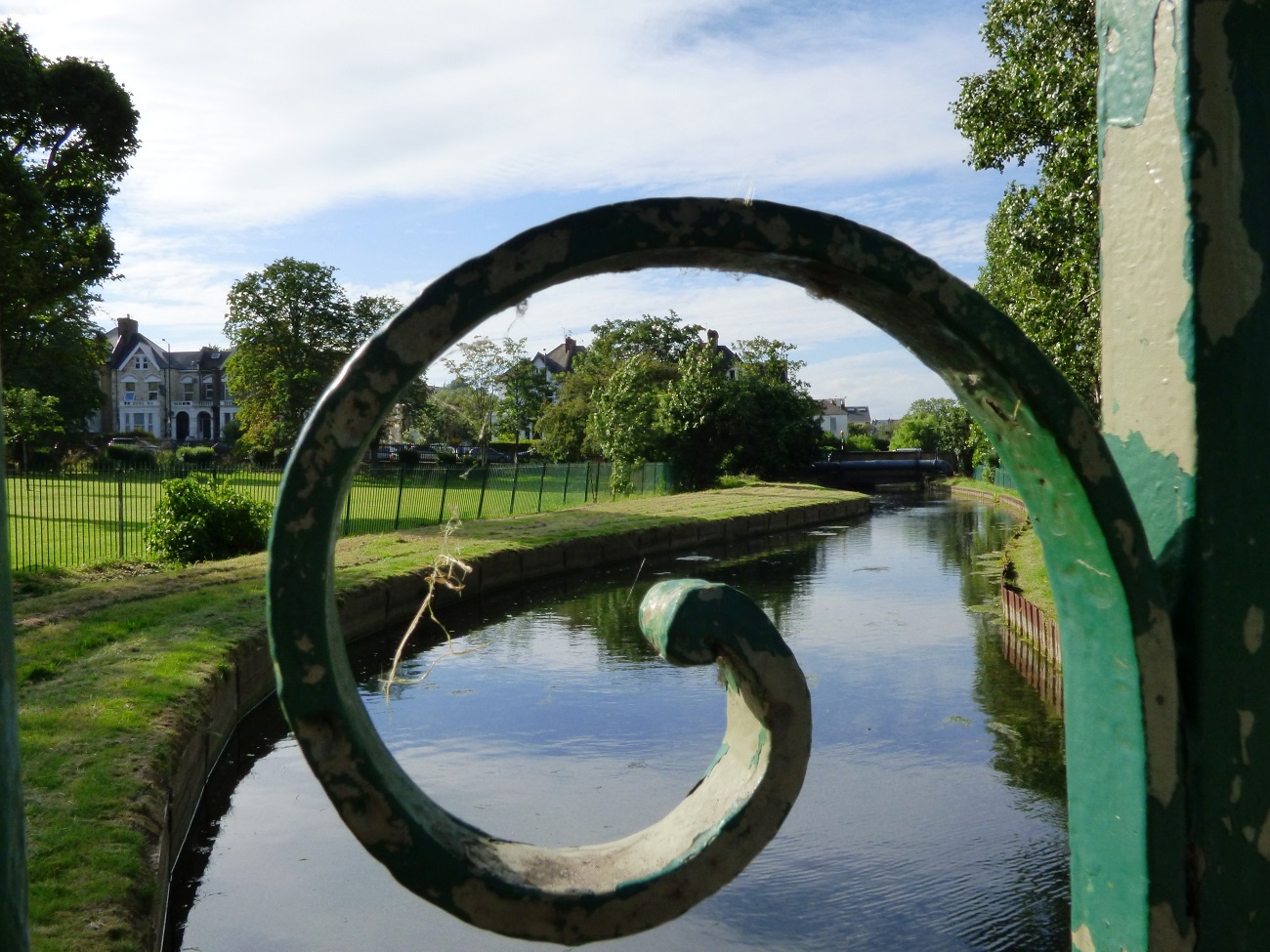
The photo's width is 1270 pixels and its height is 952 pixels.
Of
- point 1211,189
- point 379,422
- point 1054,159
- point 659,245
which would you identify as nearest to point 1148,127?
point 1211,189

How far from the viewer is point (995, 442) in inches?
38.3

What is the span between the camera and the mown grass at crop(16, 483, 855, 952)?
156 inches

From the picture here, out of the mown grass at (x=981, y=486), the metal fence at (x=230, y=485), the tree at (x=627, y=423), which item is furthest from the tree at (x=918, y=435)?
the metal fence at (x=230, y=485)

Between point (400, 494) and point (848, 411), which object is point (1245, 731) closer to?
point (400, 494)

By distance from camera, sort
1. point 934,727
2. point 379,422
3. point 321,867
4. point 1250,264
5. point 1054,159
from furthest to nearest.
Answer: point 1054,159 < point 934,727 < point 321,867 < point 1250,264 < point 379,422

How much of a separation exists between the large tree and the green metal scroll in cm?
1448

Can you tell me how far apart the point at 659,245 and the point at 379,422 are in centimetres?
23

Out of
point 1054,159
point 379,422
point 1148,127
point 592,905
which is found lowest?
point 592,905

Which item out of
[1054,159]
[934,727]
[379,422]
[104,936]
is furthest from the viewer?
[1054,159]

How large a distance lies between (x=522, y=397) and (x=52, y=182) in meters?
37.5

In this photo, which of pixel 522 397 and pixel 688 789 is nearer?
pixel 688 789

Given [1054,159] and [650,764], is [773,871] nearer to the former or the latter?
[650,764]

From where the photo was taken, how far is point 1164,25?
0.90 meters

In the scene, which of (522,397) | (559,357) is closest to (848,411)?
(559,357)
